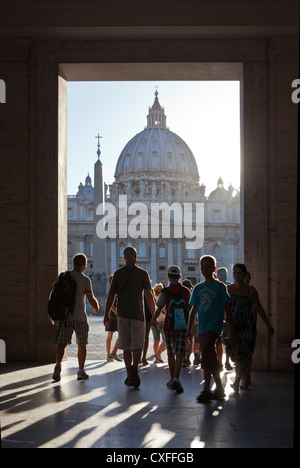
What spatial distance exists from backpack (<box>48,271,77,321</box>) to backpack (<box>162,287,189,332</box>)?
101 centimetres

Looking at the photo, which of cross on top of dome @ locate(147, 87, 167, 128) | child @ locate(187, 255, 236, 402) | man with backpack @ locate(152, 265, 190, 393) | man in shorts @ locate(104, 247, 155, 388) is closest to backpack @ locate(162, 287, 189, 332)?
man with backpack @ locate(152, 265, 190, 393)

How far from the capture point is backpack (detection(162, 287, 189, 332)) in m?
5.85

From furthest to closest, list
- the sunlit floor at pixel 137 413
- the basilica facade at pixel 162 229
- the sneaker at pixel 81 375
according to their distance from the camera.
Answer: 1. the basilica facade at pixel 162 229
2. the sneaker at pixel 81 375
3. the sunlit floor at pixel 137 413

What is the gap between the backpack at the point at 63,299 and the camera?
6238 millimetres

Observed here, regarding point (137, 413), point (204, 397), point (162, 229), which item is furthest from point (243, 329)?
point (162, 229)

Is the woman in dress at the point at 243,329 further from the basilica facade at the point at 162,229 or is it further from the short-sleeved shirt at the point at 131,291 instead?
the basilica facade at the point at 162,229

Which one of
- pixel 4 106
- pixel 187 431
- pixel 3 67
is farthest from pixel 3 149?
pixel 187 431

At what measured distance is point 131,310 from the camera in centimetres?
596

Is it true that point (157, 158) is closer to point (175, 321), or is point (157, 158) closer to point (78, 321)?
point (78, 321)

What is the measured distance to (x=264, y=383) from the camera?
21.0ft

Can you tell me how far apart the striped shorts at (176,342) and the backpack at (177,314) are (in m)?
0.05

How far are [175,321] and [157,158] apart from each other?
295ft

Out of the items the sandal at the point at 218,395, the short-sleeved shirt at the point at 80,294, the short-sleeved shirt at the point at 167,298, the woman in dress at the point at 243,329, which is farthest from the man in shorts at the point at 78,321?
the sandal at the point at 218,395

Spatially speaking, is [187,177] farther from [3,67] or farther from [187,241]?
[3,67]
